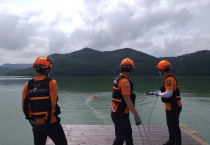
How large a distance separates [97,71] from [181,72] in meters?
44.2

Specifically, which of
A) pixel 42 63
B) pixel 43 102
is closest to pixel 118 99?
pixel 43 102

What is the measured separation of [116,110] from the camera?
5.08 meters

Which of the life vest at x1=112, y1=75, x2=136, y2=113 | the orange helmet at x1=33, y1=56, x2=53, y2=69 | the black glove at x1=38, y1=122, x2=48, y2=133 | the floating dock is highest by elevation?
the orange helmet at x1=33, y1=56, x2=53, y2=69

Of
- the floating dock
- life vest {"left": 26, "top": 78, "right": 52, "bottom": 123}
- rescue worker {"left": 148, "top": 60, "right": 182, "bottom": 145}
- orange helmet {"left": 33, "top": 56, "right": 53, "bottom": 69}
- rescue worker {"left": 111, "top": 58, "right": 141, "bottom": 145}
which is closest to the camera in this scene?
life vest {"left": 26, "top": 78, "right": 52, "bottom": 123}

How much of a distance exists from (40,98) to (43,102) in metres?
0.08

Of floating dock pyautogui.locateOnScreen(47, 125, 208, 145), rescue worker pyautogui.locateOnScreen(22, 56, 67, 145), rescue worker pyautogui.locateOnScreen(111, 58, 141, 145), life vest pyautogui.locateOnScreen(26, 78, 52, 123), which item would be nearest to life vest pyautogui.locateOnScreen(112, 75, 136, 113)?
rescue worker pyautogui.locateOnScreen(111, 58, 141, 145)

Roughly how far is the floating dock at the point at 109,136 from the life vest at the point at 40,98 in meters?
3.01

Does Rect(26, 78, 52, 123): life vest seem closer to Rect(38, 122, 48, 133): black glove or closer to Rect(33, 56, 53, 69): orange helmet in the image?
Rect(38, 122, 48, 133): black glove

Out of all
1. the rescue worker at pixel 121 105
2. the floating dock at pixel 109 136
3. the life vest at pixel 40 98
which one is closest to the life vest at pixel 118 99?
the rescue worker at pixel 121 105

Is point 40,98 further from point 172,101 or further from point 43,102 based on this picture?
point 172,101

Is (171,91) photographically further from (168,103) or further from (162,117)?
(162,117)

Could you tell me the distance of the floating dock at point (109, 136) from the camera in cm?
719

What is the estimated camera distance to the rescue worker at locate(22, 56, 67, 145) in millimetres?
4281

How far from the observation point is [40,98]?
4.29 meters
